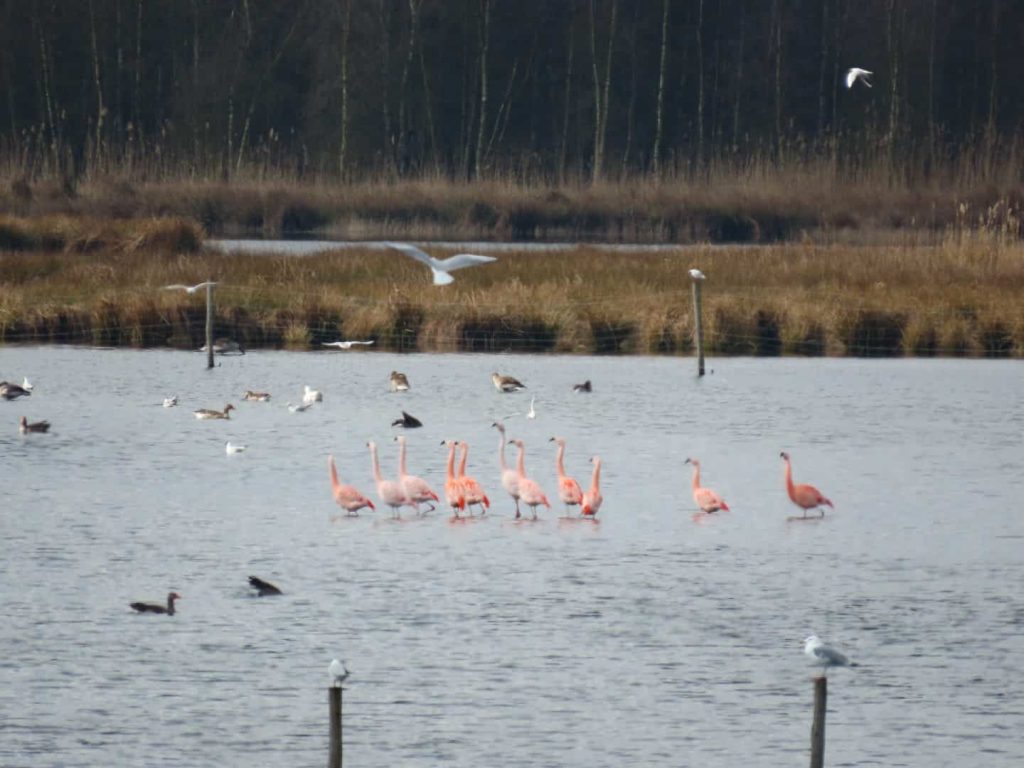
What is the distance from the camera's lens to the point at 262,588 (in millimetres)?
14180

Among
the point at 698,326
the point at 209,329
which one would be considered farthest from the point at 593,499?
the point at 209,329

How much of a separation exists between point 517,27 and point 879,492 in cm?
4083

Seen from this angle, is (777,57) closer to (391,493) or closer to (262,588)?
(391,493)

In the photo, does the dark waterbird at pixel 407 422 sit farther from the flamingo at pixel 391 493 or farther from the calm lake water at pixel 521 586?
the flamingo at pixel 391 493

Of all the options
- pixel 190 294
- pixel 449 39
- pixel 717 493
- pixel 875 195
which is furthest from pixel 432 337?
pixel 449 39

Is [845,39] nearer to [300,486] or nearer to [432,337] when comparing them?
[432,337]

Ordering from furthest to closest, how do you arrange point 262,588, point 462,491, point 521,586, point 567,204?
point 567,204, point 462,491, point 521,586, point 262,588

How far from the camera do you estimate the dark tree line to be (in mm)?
56750

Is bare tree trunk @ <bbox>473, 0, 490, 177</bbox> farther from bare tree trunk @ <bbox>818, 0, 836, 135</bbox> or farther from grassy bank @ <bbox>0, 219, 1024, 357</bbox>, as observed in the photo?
grassy bank @ <bbox>0, 219, 1024, 357</bbox>

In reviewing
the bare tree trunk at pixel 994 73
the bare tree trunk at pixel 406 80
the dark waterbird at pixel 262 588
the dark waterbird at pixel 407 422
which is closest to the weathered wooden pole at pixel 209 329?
the dark waterbird at pixel 407 422

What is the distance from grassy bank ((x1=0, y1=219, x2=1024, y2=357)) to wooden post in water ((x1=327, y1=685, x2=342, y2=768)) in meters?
19.3

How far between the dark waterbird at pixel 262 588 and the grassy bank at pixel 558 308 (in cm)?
1395

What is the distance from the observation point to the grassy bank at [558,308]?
2786 cm

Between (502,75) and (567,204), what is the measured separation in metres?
15.9
